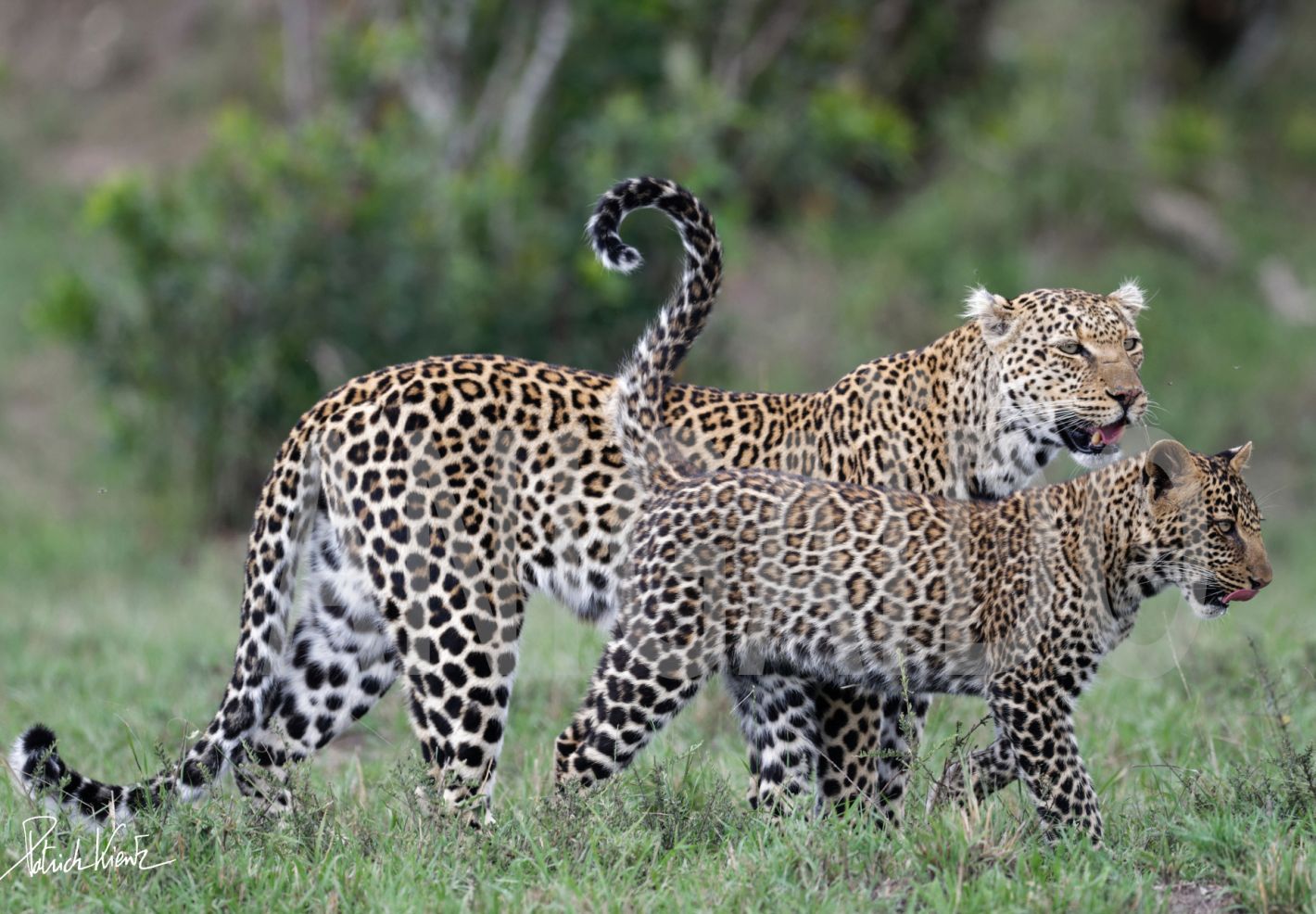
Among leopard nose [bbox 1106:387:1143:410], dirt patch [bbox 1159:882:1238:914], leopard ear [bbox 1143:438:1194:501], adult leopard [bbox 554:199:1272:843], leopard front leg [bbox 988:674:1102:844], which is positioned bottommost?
dirt patch [bbox 1159:882:1238:914]

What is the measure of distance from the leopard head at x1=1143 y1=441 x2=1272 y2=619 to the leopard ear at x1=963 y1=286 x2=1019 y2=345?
36.6 inches

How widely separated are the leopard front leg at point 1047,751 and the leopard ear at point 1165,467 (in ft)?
2.55

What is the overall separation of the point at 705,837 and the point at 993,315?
233cm

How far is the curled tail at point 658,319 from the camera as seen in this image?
6.34 m

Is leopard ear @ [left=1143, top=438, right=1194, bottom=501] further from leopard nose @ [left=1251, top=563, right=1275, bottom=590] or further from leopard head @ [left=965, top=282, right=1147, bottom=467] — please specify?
leopard head @ [left=965, top=282, right=1147, bottom=467]

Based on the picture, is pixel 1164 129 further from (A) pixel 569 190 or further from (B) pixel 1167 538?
(B) pixel 1167 538

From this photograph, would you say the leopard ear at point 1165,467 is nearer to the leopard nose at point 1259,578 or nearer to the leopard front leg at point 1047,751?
the leopard nose at point 1259,578

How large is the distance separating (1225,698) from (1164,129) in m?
12.3

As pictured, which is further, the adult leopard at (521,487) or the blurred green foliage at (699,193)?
the blurred green foliage at (699,193)

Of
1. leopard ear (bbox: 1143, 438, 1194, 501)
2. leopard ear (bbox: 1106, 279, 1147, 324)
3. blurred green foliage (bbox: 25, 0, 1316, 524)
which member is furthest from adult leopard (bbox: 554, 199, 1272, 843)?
blurred green foliage (bbox: 25, 0, 1316, 524)

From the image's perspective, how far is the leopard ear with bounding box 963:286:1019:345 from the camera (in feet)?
21.2

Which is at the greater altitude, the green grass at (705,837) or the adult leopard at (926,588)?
the adult leopard at (926,588)

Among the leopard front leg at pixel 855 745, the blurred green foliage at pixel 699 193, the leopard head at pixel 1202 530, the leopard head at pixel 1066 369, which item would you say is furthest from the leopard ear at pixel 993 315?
the blurred green foliage at pixel 699 193

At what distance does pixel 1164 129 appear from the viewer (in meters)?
18.7
